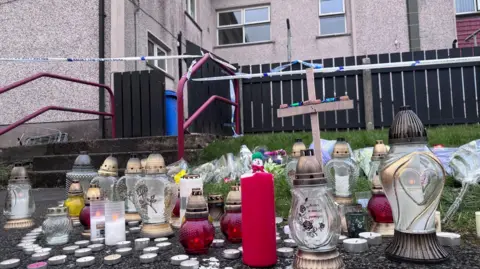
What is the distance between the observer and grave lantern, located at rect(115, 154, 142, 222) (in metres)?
1.95

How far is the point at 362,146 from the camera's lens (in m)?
4.08

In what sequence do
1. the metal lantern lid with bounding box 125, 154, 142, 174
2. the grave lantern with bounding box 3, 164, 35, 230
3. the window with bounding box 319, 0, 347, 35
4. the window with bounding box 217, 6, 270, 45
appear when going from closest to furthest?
1. the metal lantern lid with bounding box 125, 154, 142, 174
2. the grave lantern with bounding box 3, 164, 35, 230
3. the window with bounding box 319, 0, 347, 35
4. the window with bounding box 217, 6, 270, 45

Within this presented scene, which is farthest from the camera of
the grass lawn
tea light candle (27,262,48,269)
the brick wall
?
the brick wall

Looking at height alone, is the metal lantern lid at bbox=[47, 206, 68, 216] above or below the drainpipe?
below

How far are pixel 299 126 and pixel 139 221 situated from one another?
5.24 metres

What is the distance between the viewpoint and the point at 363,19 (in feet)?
33.4

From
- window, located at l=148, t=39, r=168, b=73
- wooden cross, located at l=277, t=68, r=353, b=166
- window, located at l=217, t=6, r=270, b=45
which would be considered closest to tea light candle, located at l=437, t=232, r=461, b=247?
wooden cross, located at l=277, t=68, r=353, b=166

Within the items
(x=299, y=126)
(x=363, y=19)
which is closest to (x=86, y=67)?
(x=299, y=126)

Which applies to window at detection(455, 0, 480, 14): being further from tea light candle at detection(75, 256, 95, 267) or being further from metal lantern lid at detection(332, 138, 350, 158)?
tea light candle at detection(75, 256, 95, 267)

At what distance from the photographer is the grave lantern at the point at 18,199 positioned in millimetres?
2236

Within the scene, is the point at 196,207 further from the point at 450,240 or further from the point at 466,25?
the point at 466,25

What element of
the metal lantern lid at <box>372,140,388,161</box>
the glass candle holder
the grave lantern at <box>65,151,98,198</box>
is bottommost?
the glass candle holder

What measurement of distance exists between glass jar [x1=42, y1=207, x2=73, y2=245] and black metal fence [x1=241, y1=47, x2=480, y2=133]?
551cm

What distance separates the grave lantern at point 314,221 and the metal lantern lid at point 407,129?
0.32m
